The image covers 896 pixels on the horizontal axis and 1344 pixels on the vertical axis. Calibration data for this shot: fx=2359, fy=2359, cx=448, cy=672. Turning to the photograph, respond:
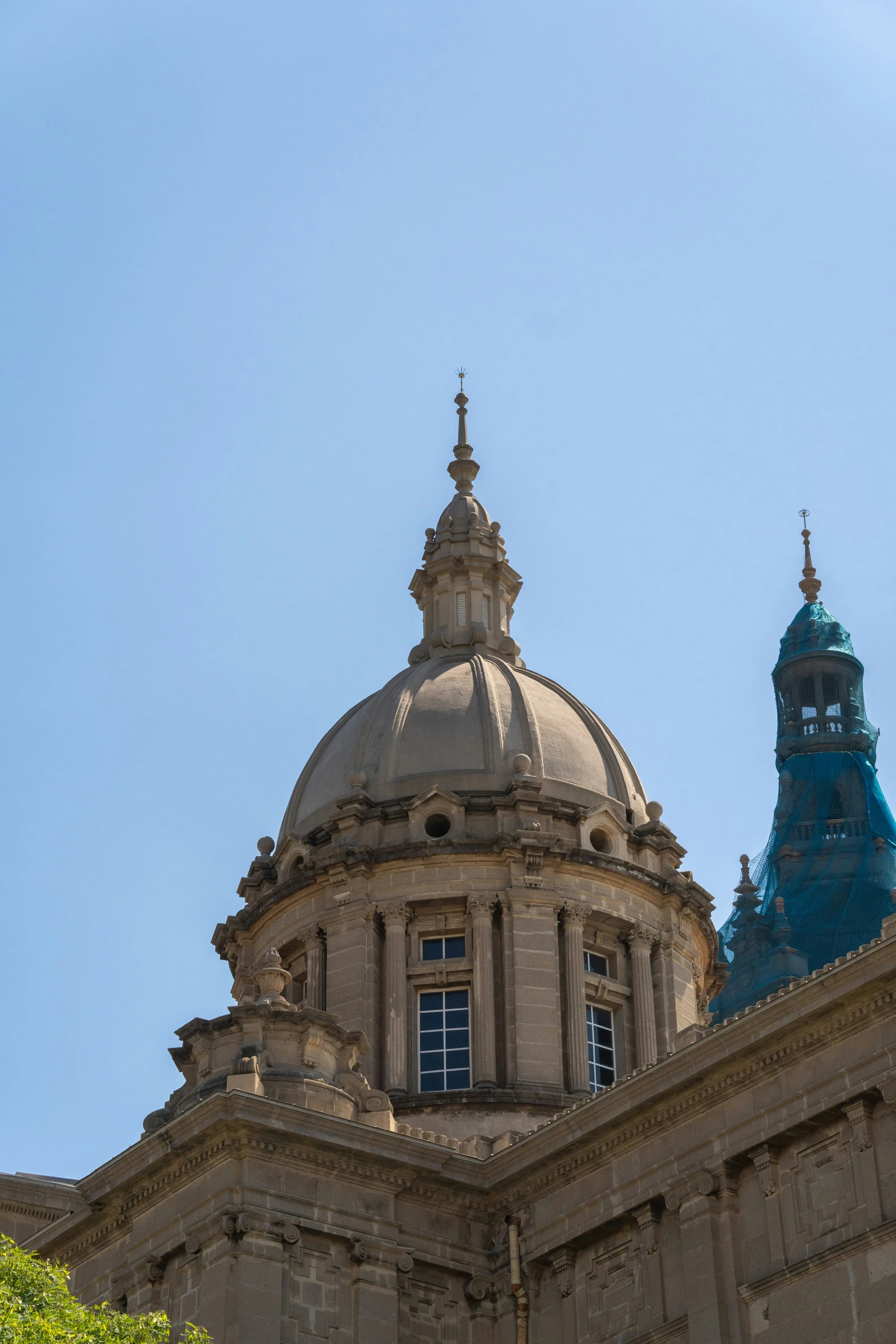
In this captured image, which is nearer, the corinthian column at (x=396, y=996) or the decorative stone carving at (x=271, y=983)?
the decorative stone carving at (x=271, y=983)

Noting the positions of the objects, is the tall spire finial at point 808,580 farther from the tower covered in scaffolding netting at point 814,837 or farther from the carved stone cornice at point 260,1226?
the carved stone cornice at point 260,1226

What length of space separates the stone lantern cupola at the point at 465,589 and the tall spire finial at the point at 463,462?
3.84ft

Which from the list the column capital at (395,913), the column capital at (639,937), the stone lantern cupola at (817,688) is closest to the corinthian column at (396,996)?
the column capital at (395,913)

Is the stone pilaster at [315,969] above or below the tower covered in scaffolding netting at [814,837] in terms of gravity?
below

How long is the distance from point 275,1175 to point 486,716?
1954 cm

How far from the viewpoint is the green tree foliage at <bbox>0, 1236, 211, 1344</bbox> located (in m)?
32.5

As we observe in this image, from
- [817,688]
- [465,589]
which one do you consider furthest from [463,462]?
[817,688]

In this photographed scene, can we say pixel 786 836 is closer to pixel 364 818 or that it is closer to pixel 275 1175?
pixel 364 818

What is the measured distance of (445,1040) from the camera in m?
54.1

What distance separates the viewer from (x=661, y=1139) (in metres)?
40.9

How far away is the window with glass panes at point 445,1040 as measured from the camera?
5341 centimetres

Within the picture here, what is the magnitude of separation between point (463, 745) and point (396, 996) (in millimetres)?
7347

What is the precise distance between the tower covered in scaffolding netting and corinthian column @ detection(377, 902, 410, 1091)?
20.9m

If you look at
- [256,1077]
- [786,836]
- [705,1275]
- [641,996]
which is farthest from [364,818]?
[786,836]
